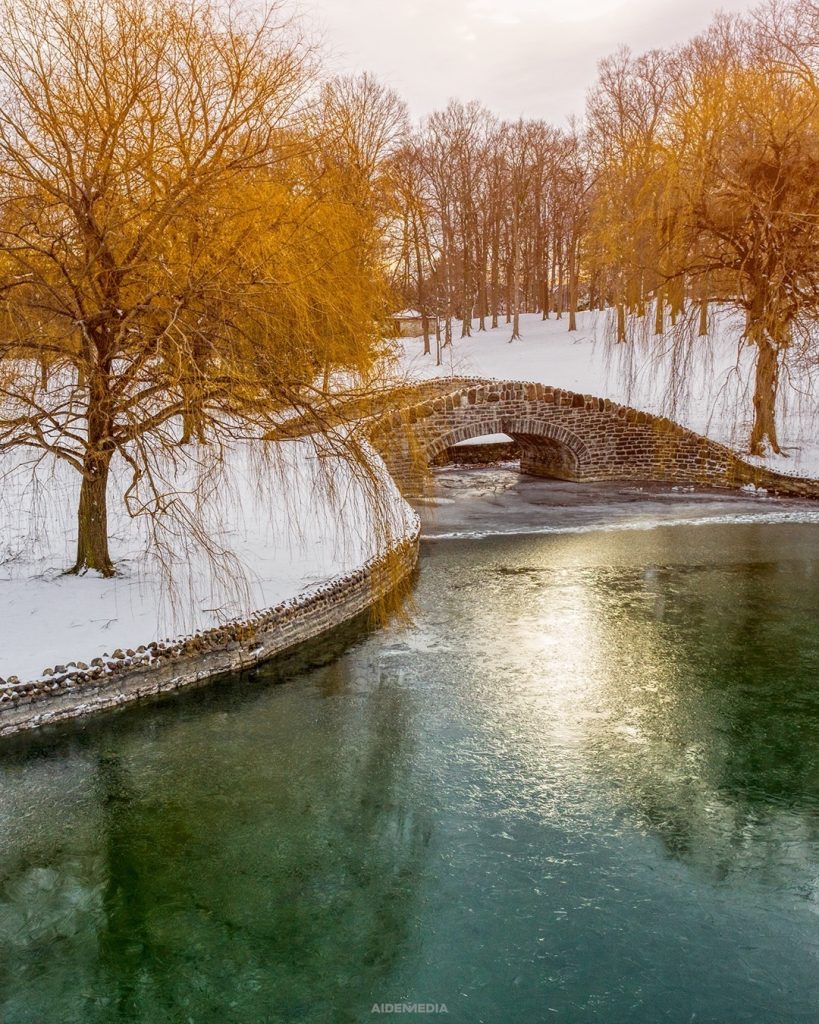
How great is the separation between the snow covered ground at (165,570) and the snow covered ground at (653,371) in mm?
3430

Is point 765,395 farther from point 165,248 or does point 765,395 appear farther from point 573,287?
point 573,287

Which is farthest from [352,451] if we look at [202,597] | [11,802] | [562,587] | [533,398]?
[533,398]

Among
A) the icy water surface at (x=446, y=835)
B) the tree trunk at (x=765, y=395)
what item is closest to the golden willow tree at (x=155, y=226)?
the icy water surface at (x=446, y=835)

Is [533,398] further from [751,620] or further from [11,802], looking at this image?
[11,802]

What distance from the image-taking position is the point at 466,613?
31.7 ft

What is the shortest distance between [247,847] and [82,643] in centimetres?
287

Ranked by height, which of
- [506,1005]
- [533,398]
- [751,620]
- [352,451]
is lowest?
Result: [506,1005]

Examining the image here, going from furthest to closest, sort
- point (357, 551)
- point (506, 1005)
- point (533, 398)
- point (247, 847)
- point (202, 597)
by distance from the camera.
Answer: point (533, 398) < point (357, 551) < point (202, 597) < point (247, 847) < point (506, 1005)

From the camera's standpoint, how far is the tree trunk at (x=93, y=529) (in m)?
8.65

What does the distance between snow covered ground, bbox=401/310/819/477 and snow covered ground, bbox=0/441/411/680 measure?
11.3 ft

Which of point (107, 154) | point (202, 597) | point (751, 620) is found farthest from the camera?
point (751, 620)

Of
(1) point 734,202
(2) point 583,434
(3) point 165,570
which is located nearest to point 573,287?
(2) point 583,434

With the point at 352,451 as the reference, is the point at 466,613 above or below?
below

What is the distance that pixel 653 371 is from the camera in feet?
50.2
